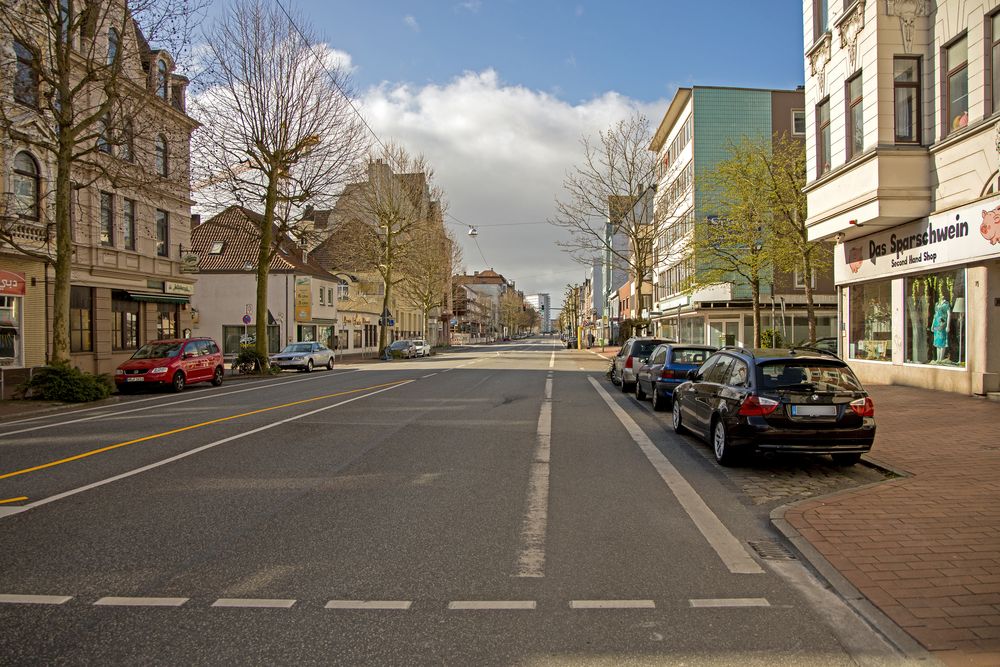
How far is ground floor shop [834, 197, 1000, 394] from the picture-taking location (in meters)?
14.5

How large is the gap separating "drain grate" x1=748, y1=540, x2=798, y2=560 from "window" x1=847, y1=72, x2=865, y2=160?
15277mm

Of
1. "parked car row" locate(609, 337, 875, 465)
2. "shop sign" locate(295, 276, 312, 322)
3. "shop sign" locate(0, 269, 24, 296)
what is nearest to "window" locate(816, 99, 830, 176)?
"parked car row" locate(609, 337, 875, 465)

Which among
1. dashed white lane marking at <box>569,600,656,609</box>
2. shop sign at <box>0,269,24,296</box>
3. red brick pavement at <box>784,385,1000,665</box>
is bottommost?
dashed white lane marking at <box>569,600,656,609</box>

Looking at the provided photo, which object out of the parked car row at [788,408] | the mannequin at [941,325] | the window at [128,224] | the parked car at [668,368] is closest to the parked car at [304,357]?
the window at [128,224]

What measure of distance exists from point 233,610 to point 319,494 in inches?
116

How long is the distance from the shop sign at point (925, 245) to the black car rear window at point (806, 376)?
25.3 feet

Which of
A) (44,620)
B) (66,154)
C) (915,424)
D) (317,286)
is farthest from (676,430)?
(317,286)

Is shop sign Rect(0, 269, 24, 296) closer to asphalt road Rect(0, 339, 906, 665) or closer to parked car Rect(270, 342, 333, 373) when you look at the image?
asphalt road Rect(0, 339, 906, 665)

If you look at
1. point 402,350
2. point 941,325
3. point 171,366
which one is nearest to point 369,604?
point 941,325

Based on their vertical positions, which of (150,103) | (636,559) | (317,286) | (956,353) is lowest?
(636,559)

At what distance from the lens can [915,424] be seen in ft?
38.2

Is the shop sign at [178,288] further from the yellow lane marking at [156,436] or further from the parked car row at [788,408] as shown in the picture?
the parked car row at [788,408]

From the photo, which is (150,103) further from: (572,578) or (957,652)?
(957,652)

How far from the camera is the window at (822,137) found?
67.8 ft
